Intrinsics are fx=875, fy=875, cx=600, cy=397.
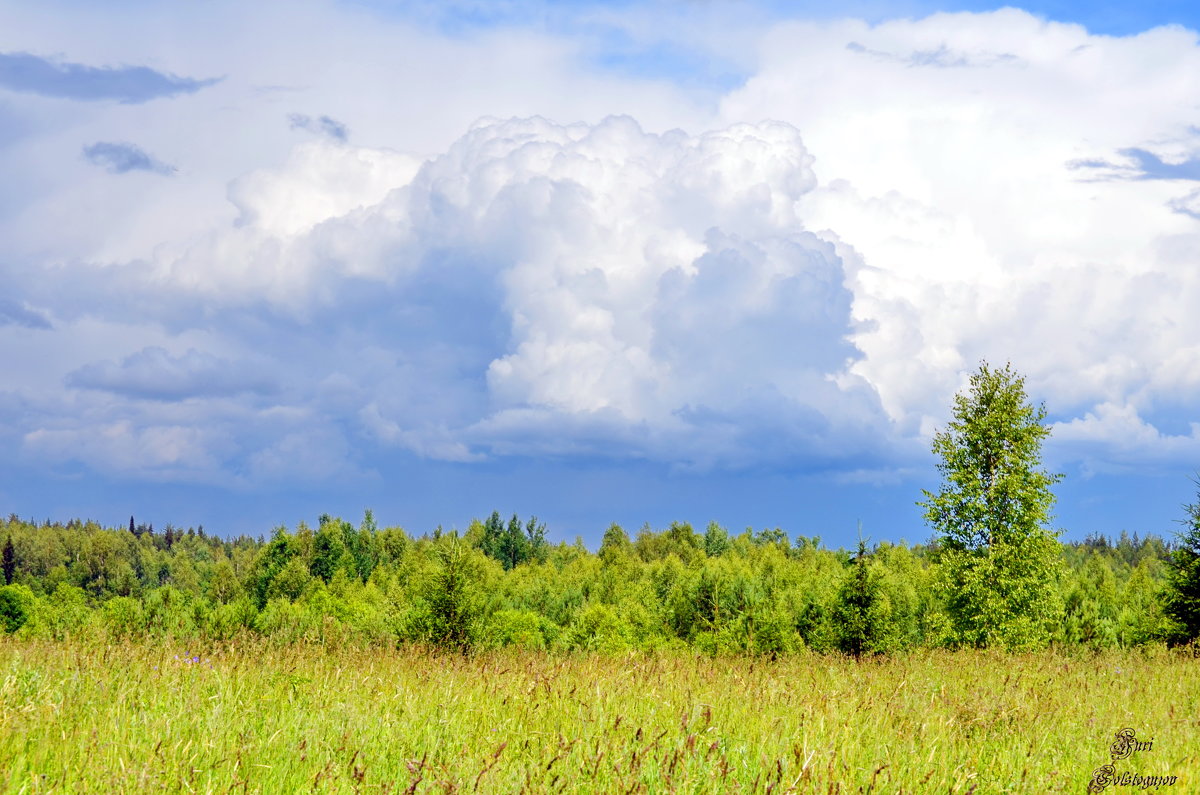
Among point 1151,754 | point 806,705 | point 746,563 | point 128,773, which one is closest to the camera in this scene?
point 128,773

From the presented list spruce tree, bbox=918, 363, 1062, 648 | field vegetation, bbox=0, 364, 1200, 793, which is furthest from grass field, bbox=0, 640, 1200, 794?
spruce tree, bbox=918, 363, 1062, 648

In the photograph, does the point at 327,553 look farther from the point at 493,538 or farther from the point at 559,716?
the point at 559,716

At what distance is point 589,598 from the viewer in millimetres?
103562

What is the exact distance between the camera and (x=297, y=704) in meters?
7.20

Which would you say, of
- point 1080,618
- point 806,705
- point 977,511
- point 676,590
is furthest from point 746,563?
point 806,705

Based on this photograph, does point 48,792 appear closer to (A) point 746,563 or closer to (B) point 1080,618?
(B) point 1080,618

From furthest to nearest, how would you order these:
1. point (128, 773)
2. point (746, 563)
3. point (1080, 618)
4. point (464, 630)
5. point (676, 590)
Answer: point (746, 563), point (676, 590), point (1080, 618), point (464, 630), point (128, 773)

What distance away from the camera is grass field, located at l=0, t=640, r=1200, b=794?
5.42m

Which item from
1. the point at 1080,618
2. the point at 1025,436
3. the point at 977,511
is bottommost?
the point at 1080,618

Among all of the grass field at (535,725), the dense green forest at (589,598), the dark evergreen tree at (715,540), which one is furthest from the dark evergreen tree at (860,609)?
Answer: the dark evergreen tree at (715,540)

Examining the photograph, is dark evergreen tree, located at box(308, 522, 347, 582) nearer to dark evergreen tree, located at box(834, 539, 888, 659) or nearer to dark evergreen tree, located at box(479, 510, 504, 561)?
dark evergreen tree, located at box(479, 510, 504, 561)

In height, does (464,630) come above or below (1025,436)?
below

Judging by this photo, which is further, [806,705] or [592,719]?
[806,705]

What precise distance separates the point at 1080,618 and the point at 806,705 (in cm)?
7261
